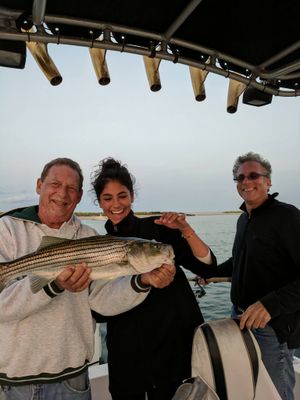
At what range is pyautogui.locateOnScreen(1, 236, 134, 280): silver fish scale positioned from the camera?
96.2 inches

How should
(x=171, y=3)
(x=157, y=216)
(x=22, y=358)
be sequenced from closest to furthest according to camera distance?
(x=22, y=358) < (x=171, y=3) < (x=157, y=216)

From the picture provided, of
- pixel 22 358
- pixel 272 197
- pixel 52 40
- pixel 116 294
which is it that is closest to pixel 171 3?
pixel 52 40

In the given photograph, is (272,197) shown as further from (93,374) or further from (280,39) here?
(93,374)

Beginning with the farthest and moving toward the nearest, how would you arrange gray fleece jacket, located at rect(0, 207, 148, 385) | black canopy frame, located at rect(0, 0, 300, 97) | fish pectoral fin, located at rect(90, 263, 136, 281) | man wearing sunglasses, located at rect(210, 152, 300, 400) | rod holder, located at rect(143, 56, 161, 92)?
1. rod holder, located at rect(143, 56, 161, 92)
2. man wearing sunglasses, located at rect(210, 152, 300, 400)
3. black canopy frame, located at rect(0, 0, 300, 97)
4. fish pectoral fin, located at rect(90, 263, 136, 281)
5. gray fleece jacket, located at rect(0, 207, 148, 385)

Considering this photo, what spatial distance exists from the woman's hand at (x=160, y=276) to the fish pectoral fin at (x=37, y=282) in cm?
74

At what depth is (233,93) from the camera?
407cm

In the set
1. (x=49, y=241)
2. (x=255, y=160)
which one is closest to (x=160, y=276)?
(x=49, y=241)

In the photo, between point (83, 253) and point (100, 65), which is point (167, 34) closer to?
point (100, 65)

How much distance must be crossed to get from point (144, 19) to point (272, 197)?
2228 mm

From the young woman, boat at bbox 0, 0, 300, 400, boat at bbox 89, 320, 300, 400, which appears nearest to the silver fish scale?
the young woman

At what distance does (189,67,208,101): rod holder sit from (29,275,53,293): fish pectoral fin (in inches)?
105

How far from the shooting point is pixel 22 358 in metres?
2.27

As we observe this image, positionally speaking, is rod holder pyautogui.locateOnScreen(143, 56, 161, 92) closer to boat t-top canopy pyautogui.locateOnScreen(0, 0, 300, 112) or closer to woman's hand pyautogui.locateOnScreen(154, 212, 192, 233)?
boat t-top canopy pyautogui.locateOnScreen(0, 0, 300, 112)

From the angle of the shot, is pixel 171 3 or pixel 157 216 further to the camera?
pixel 157 216
